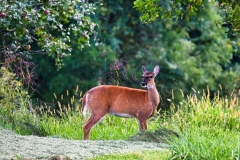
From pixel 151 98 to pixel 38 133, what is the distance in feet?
6.86

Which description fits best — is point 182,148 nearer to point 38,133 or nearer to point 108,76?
point 38,133

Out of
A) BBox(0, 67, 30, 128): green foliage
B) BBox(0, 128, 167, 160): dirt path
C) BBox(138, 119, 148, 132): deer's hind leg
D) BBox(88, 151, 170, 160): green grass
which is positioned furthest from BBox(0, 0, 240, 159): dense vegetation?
BBox(88, 151, 170, 160): green grass

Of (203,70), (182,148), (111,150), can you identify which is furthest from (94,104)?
(203,70)

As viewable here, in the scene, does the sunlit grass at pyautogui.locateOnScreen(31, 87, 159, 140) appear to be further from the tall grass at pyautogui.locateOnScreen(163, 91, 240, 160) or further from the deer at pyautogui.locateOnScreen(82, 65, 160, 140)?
the tall grass at pyautogui.locateOnScreen(163, 91, 240, 160)

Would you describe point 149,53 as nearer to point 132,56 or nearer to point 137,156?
point 132,56

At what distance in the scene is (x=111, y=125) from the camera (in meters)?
12.9

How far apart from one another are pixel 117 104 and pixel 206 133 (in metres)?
1.97

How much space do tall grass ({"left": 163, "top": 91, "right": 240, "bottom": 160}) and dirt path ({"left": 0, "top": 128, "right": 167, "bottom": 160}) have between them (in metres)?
0.59

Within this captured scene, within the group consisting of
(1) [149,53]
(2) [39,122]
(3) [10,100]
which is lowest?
(1) [149,53]

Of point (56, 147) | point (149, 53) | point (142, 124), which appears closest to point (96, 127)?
point (142, 124)

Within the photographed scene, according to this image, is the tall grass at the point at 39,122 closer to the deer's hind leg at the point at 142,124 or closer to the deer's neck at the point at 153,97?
the deer's hind leg at the point at 142,124

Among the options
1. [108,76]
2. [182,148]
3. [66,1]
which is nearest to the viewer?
[182,148]

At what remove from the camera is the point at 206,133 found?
421 inches

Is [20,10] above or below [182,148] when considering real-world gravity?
above
